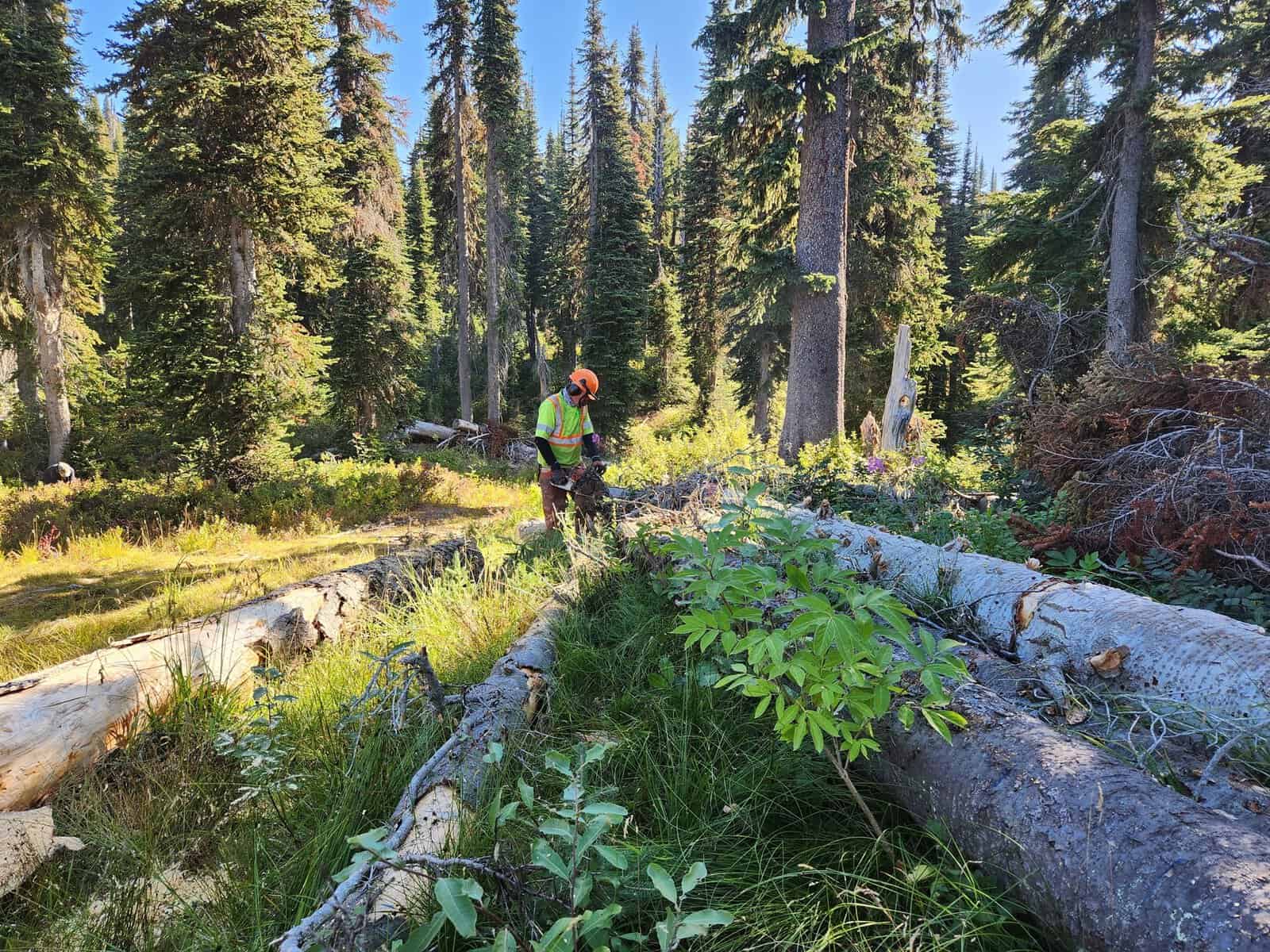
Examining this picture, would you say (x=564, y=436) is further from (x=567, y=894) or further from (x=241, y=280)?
(x=241, y=280)

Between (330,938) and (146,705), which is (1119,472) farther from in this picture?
(146,705)

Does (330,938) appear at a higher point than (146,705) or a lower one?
higher

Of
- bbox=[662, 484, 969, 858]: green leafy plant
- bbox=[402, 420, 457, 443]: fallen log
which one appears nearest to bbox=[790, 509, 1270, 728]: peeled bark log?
bbox=[662, 484, 969, 858]: green leafy plant

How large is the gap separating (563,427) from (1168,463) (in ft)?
18.0

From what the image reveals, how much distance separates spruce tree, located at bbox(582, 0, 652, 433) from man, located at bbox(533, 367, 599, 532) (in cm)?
1380

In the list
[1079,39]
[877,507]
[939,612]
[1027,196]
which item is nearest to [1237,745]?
[939,612]

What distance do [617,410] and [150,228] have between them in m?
13.8

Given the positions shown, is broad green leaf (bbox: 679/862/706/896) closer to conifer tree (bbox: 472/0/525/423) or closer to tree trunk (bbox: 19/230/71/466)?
tree trunk (bbox: 19/230/71/466)

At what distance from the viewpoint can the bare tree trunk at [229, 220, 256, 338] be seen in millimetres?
10922

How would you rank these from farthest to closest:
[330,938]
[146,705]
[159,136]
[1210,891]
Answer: [159,136]
[146,705]
[330,938]
[1210,891]

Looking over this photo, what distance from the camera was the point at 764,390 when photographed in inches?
746

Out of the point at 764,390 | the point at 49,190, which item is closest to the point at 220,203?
the point at 49,190

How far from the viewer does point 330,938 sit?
4.74ft

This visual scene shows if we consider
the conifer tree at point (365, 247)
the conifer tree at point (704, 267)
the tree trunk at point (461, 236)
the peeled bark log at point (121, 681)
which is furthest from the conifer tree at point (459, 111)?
the peeled bark log at point (121, 681)
